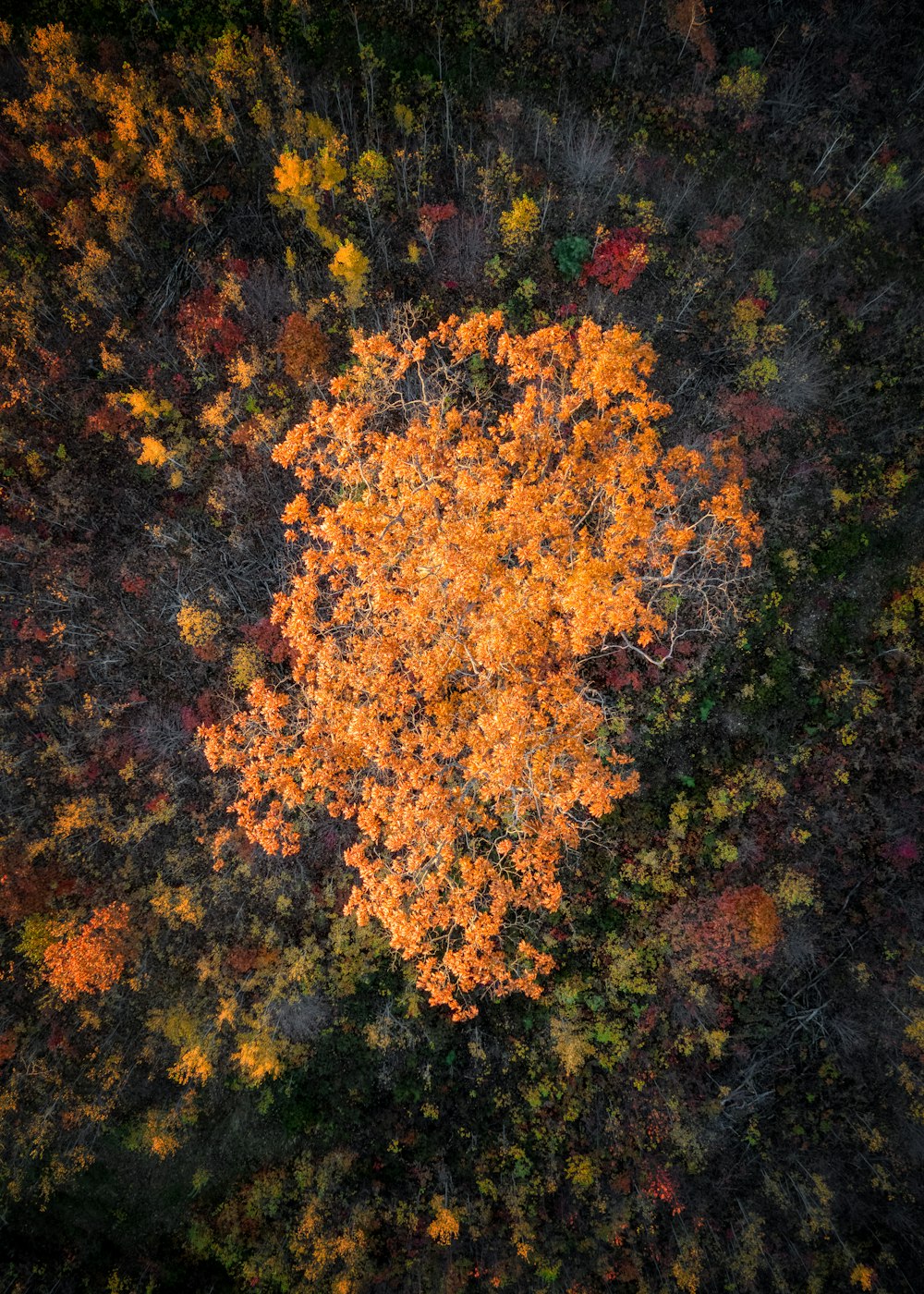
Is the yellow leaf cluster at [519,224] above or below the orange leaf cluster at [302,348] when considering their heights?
above

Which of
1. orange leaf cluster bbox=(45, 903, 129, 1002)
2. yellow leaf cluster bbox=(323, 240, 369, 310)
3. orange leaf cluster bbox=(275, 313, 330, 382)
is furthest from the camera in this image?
orange leaf cluster bbox=(275, 313, 330, 382)

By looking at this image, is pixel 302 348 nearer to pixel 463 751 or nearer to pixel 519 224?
pixel 519 224

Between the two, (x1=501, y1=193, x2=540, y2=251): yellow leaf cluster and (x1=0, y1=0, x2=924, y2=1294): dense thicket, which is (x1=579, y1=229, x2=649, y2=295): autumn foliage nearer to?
(x1=0, y1=0, x2=924, y2=1294): dense thicket

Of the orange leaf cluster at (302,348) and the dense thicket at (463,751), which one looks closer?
the dense thicket at (463,751)

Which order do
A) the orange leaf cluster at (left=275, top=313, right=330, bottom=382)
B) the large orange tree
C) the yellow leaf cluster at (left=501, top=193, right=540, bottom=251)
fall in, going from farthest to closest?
the orange leaf cluster at (left=275, top=313, right=330, bottom=382), the yellow leaf cluster at (left=501, top=193, right=540, bottom=251), the large orange tree

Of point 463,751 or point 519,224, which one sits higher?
point 519,224

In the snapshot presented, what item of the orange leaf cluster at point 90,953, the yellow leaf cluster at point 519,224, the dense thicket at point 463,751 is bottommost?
the orange leaf cluster at point 90,953

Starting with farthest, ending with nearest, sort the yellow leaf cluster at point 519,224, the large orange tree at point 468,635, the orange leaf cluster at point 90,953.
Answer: the orange leaf cluster at point 90,953, the yellow leaf cluster at point 519,224, the large orange tree at point 468,635

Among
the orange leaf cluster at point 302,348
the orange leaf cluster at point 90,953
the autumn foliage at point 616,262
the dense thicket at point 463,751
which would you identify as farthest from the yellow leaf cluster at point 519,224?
the orange leaf cluster at point 90,953

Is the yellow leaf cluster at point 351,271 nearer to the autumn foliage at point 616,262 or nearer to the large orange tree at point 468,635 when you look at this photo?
the large orange tree at point 468,635

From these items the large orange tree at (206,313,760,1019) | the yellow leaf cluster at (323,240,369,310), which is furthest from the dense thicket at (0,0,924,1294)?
the large orange tree at (206,313,760,1019)

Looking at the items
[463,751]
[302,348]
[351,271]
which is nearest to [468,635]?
[463,751]

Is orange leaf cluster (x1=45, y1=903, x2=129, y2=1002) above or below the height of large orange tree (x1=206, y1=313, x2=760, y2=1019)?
below
